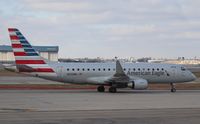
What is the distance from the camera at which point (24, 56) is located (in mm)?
34844

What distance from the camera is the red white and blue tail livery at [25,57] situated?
34.7 metres

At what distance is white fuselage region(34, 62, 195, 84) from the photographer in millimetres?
35906

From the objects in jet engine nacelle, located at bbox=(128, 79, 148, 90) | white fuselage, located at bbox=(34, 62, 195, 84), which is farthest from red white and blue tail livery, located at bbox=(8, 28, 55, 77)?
jet engine nacelle, located at bbox=(128, 79, 148, 90)

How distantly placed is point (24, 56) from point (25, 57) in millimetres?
119

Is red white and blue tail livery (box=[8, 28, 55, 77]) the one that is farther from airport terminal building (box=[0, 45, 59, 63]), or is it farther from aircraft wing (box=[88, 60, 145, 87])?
airport terminal building (box=[0, 45, 59, 63])

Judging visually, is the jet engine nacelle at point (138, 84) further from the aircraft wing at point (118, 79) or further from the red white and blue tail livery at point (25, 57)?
the red white and blue tail livery at point (25, 57)

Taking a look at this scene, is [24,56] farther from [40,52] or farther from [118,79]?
[40,52]

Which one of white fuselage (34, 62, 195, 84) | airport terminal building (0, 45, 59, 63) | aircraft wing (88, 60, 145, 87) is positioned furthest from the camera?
airport terminal building (0, 45, 59, 63)

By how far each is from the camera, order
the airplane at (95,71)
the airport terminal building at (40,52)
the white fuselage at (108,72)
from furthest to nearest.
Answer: the airport terminal building at (40,52)
the white fuselage at (108,72)
the airplane at (95,71)

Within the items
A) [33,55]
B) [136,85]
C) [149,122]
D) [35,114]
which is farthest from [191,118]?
[33,55]

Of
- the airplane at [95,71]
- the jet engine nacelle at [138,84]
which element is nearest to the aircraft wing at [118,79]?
the airplane at [95,71]

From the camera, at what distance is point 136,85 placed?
35.1m

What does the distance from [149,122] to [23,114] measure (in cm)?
576

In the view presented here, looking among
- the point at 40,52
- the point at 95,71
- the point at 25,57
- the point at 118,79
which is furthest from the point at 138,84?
the point at 40,52
